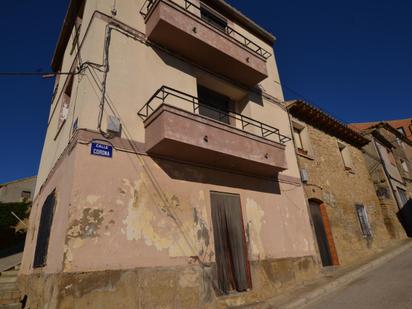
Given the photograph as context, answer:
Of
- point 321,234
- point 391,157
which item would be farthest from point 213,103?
point 391,157

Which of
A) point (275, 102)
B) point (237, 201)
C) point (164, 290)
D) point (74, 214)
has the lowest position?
point (164, 290)

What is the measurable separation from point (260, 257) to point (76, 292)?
4.64m

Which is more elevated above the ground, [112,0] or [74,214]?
[112,0]

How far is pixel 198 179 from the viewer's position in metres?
6.72

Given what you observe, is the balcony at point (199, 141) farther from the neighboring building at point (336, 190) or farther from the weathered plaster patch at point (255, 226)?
the neighboring building at point (336, 190)

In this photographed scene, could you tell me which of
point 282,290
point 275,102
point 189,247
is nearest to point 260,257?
point 282,290

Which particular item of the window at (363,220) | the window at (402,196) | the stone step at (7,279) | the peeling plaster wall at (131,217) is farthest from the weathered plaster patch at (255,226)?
the window at (402,196)

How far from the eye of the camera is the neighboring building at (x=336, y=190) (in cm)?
1009

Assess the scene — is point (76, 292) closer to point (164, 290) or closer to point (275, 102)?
point (164, 290)

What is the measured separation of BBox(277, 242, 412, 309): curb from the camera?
602 centimetres

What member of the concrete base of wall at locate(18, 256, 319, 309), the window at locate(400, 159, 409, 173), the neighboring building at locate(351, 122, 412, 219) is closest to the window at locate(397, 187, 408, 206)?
the neighboring building at locate(351, 122, 412, 219)

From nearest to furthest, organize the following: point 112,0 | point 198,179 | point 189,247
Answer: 1. point 189,247
2. point 198,179
3. point 112,0

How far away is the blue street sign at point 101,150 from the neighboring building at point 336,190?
721 cm

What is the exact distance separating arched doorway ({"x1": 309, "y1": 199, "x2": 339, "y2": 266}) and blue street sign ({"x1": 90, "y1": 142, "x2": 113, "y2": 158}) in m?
7.67
